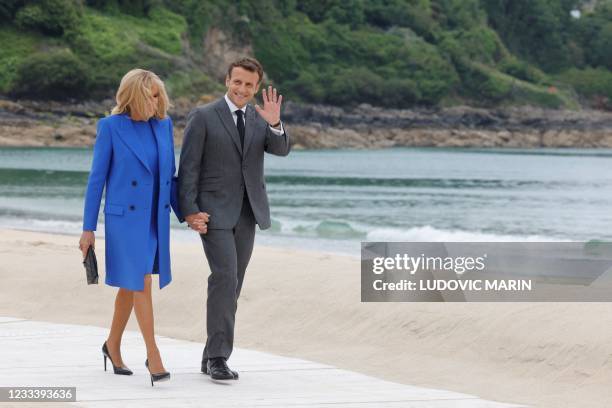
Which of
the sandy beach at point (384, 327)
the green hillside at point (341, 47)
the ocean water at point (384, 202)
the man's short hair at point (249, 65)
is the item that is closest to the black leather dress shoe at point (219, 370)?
the sandy beach at point (384, 327)

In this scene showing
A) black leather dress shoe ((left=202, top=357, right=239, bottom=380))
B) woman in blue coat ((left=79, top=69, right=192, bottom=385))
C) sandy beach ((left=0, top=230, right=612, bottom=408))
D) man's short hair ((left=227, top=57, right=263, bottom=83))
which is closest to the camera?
woman in blue coat ((left=79, top=69, right=192, bottom=385))

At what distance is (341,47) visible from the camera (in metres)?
126

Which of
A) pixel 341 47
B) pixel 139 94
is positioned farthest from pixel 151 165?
pixel 341 47

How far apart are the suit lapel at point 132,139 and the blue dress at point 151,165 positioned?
19 millimetres

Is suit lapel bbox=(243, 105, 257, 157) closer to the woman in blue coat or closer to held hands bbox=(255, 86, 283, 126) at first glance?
held hands bbox=(255, 86, 283, 126)

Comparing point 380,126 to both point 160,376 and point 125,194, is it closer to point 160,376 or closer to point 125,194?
point 125,194

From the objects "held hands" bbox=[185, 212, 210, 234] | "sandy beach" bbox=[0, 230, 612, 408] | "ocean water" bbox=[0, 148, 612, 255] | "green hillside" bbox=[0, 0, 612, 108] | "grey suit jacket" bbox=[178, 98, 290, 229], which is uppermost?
"green hillside" bbox=[0, 0, 612, 108]

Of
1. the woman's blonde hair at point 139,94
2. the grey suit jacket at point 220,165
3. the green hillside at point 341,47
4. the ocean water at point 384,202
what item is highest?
the green hillside at point 341,47

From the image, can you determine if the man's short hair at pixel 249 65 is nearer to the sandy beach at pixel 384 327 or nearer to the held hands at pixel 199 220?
the held hands at pixel 199 220

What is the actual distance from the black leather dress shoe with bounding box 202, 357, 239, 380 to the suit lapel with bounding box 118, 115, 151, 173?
94 cm

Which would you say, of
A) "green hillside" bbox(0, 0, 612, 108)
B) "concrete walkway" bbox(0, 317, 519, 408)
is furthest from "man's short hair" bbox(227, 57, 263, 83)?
"green hillside" bbox(0, 0, 612, 108)

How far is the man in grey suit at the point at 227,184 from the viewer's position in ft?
18.3

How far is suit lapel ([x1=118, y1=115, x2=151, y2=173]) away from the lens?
542 centimetres

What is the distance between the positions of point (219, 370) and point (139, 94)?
1318 mm
